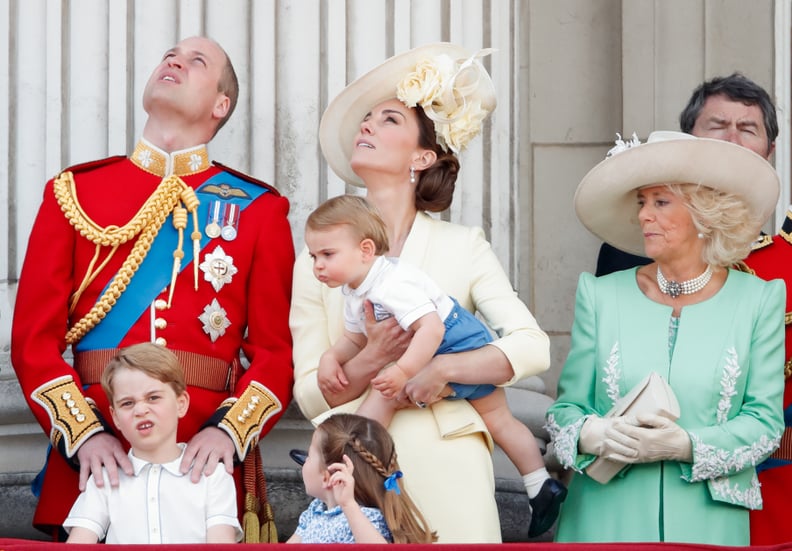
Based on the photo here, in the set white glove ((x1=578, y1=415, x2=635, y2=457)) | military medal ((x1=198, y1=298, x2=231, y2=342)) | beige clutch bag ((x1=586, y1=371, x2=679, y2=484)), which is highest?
military medal ((x1=198, y1=298, x2=231, y2=342))

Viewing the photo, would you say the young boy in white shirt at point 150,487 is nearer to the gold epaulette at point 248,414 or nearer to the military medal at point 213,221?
the gold epaulette at point 248,414

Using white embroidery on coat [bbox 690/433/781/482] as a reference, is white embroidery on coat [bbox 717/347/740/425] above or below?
above

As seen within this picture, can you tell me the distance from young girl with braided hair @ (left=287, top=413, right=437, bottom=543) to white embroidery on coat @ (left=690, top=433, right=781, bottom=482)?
74 cm

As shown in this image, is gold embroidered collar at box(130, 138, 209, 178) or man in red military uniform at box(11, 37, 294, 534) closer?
man in red military uniform at box(11, 37, 294, 534)

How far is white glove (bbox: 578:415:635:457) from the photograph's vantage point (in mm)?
4934

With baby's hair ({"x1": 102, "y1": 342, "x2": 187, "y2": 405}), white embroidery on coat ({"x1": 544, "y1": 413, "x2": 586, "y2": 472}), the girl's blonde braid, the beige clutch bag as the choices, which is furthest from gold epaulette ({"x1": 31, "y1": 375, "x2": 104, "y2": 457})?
the beige clutch bag

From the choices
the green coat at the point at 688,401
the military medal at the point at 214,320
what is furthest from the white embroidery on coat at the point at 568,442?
the military medal at the point at 214,320

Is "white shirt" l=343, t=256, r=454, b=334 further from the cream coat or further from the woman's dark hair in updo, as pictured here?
the woman's dark hair in updo

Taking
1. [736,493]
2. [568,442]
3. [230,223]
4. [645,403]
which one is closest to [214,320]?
[230,223]

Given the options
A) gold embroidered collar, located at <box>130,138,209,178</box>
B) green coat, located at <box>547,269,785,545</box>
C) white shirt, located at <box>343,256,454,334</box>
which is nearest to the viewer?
white shirt, located at <box>343,256,454,334</box>

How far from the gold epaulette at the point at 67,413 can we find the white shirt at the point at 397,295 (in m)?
0.71

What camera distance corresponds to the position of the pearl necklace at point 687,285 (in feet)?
17.1

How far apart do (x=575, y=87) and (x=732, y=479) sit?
255cm

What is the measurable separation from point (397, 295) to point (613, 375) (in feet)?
2.12
